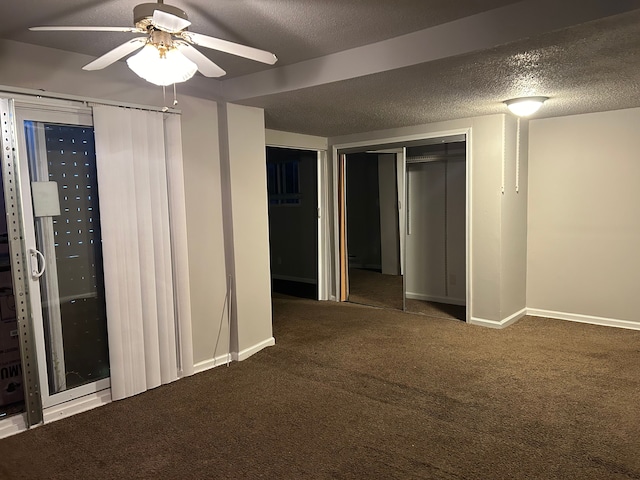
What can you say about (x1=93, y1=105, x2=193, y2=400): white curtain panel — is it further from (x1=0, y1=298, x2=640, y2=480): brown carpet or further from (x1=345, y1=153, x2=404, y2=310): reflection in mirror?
(x1=345, y1=153, x2=404, y2=310): reflection in mirror

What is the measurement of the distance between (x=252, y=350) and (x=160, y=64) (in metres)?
2.71

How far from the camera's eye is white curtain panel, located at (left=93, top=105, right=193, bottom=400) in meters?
3.12

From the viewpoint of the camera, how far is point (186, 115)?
362 centimetres

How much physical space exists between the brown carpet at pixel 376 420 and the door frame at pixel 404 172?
0.87 meters

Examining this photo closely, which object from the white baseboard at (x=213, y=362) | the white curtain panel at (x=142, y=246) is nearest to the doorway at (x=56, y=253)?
the white curtain panel at (x=142, y=246)

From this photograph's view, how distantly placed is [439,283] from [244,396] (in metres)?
3.36

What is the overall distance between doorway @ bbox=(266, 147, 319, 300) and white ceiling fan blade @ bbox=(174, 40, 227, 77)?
13.2 ft

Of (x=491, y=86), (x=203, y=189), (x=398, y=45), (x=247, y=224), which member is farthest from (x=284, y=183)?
(x=398, y=45)

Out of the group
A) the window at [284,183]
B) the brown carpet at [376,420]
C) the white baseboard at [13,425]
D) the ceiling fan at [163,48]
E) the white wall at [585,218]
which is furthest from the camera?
the window at [284,183]

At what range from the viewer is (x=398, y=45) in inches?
→ 113

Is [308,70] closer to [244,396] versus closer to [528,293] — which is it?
[244,396]

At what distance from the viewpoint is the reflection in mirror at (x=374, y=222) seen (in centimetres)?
688

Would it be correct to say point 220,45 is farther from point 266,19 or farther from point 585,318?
point 585,318

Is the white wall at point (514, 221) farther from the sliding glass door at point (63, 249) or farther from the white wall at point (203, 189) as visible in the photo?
the sliding glass door at point (63, 249)
